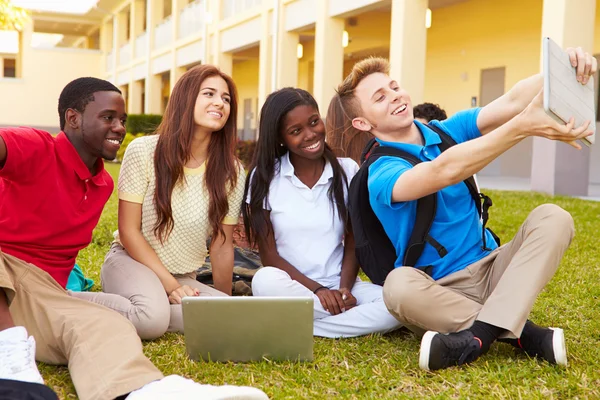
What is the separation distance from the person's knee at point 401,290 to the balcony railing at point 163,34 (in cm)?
2121

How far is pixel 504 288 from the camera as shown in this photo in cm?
262

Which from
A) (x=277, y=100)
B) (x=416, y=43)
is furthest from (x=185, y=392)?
(x=416, y=43)

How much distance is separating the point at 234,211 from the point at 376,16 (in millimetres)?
12903

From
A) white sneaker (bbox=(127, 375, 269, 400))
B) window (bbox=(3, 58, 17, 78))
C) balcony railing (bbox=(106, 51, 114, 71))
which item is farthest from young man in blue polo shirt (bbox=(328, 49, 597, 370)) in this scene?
window (bbox=(3, 58, 17, 78))

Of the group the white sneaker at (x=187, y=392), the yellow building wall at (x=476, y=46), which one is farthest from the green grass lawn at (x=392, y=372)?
the yellow building wall at (x=476, y=46)

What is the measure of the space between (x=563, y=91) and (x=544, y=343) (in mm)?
953

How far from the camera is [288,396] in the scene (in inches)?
91.3

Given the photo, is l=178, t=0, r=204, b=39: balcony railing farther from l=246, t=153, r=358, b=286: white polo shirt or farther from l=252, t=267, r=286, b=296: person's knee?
l=252, t=267, r=286, b=296: person's knee

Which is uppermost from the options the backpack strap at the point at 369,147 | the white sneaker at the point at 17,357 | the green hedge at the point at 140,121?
the green hedge at the point at 140,121

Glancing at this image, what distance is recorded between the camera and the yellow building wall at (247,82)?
76.8 feet

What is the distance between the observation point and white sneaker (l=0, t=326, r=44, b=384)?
210 cm

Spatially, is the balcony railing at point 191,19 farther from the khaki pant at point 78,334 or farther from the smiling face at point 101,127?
the khaki pant at point 78,334

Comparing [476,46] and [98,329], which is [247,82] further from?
[98,329]

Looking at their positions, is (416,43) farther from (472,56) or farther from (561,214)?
(561,214)
